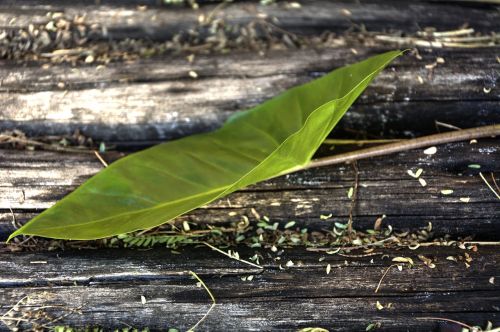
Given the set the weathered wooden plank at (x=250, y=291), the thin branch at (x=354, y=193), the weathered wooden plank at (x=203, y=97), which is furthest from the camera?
the weathered wooden plank at (x=203, y=97)

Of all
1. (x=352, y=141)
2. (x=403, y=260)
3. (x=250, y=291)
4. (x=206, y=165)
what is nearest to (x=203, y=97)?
(x=206, y=165)

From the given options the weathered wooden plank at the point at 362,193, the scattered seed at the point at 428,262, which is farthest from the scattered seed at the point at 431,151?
the scattered seed at the point at 428,262

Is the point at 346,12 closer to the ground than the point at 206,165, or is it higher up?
higher up

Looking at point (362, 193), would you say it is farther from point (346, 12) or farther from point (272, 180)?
point (346, 12)

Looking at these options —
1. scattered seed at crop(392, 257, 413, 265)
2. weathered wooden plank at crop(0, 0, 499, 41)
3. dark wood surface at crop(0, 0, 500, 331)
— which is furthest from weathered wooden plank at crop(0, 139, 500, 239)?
weathered wooden plank at crop(0, 0, 499, 41)

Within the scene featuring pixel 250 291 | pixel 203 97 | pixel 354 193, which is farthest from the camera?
pixel 203 97

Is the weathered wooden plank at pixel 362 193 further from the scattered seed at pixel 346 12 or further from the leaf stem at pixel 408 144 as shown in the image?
the scattered seed at pixel 346 12

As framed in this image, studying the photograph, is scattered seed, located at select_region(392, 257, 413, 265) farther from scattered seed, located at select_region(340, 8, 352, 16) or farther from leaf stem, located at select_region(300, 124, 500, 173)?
scattered seed, located at select_region(340, 8, 352, 16)
